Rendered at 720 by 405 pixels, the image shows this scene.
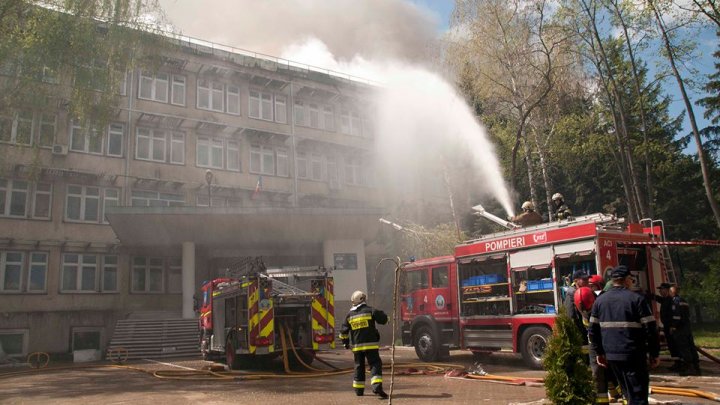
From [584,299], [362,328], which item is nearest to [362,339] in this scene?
[362,328]

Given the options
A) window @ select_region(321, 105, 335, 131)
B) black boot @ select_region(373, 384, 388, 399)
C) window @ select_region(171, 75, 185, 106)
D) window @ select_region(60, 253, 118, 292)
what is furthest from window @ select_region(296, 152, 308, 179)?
black boot @ select_region(373, 384, 388, 399)

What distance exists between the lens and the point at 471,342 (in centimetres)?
1275

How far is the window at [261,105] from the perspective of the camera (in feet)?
108

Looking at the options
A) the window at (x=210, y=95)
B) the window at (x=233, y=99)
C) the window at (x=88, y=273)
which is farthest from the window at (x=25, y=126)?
the window at (x=233, y=99)

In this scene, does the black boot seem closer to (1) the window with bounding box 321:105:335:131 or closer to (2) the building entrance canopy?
(2) the building entrance canopy

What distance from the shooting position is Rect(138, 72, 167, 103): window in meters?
29.6

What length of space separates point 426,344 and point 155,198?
66.3 ft

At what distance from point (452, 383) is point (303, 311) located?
4334mm

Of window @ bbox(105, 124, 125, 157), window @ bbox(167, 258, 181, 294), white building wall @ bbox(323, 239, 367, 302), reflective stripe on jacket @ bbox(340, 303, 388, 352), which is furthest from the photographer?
window @ bbox(167, 258, 181, 294)

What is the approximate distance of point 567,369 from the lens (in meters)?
5.98

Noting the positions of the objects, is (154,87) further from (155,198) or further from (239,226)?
(239,226)

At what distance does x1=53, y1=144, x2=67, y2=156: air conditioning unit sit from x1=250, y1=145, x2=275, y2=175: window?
9607 mm

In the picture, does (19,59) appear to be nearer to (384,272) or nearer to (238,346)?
(238,346)

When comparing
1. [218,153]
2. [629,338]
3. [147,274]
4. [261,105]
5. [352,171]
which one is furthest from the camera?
[352,171]
